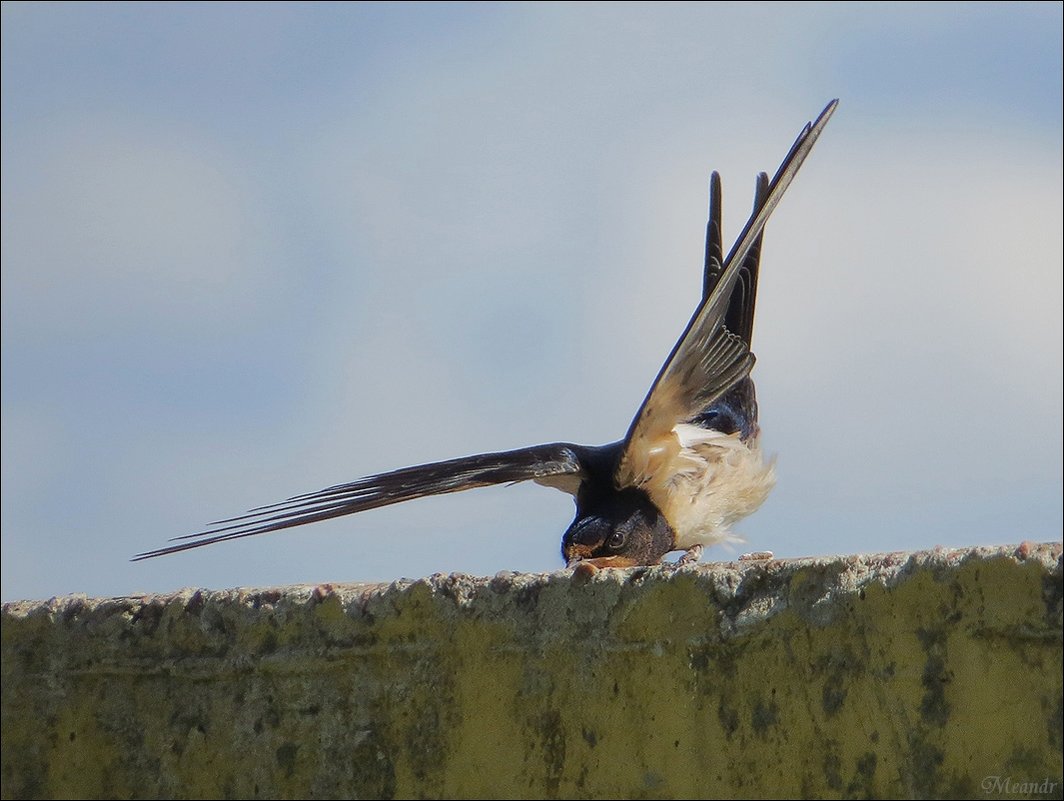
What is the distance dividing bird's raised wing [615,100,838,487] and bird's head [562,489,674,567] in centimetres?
9

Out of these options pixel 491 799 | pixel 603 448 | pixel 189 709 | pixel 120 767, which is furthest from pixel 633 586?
pixel 603 448

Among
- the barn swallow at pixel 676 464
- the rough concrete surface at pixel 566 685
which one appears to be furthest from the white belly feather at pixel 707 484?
the rough concrete surface at pixel 566 685

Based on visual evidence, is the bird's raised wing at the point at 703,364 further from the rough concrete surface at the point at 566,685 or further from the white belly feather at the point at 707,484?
the rough concrete surface at the point at 566,685

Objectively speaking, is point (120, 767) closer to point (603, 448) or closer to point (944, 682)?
point (944, 682)

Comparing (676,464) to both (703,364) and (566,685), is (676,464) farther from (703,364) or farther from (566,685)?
(566,685)

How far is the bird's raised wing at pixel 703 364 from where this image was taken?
3787 millimetres

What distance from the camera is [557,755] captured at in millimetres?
2021

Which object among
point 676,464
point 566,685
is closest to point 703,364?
point 676,464

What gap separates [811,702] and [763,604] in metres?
0.15

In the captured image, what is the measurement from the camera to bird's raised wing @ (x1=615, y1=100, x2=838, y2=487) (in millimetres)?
3787

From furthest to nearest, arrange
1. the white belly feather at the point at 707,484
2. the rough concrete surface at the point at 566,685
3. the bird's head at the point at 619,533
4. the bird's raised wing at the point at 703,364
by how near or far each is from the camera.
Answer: the white belly feather at the point at 707,484 < the bird's head at the point at 619,533 < the bird's raised wing at the point at 703,364 < the rough concrete surface at the point at 566,685

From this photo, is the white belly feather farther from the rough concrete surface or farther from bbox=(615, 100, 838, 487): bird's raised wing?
the rough concrete surface

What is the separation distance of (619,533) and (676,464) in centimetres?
56

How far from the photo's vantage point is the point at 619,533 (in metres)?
4.63
